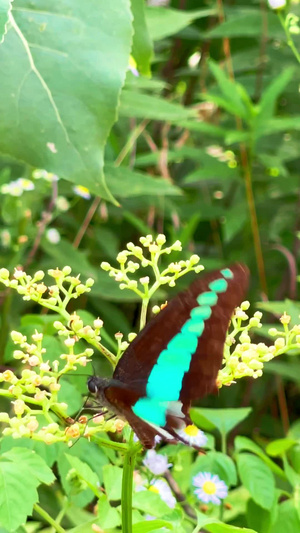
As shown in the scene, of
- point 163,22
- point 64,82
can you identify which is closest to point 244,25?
point 163,22

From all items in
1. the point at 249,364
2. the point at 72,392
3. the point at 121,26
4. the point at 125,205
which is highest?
the point at 121,26

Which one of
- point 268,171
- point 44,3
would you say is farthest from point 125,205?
point 44,3

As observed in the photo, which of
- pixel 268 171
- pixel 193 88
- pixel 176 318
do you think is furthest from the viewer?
pixel 193 88

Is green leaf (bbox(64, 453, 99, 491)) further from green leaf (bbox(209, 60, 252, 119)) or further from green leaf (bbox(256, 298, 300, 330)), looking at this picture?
green leaf (bbox(209, 60, 252, 119))

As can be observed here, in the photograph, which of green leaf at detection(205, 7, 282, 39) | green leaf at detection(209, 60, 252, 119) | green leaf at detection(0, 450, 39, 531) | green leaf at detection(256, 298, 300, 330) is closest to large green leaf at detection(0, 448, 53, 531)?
green leaf at detection(0, 450, 39, 531)

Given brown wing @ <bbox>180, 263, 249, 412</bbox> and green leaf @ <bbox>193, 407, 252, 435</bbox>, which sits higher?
brown wing @ <bbox>180, 263, 249, 412</bbox>

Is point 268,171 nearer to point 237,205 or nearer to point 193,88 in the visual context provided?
point 237,205

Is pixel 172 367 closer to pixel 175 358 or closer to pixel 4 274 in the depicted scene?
pixel 175 358
